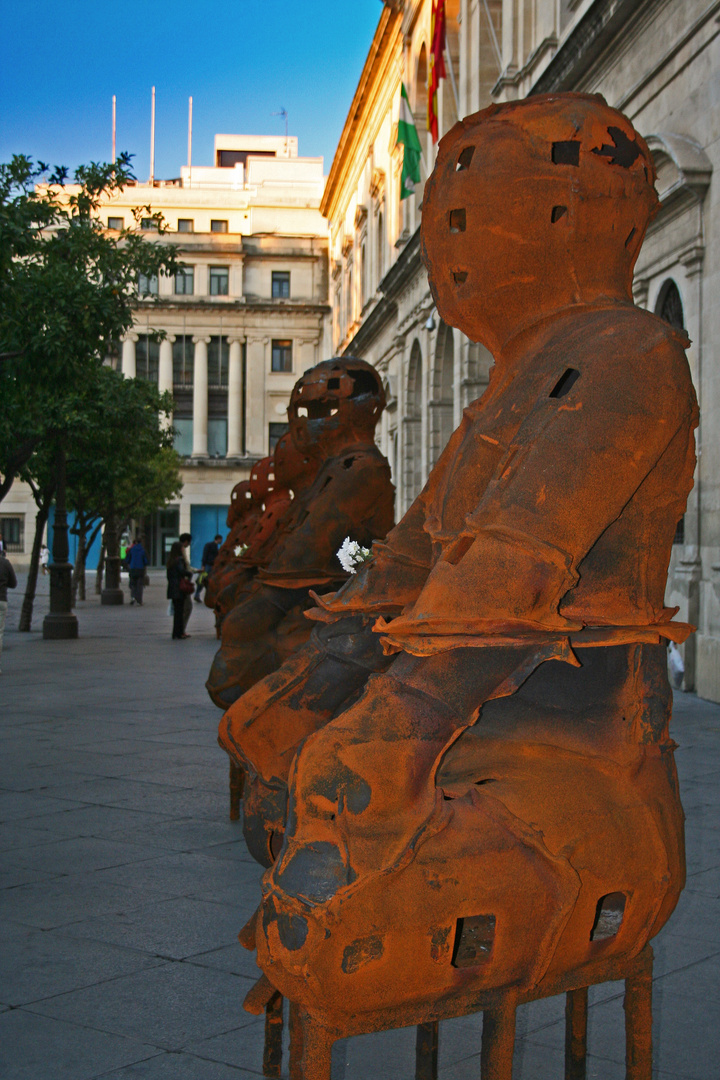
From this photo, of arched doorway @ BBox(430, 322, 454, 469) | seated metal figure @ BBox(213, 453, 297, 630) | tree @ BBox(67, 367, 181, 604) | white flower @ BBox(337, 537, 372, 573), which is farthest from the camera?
arched doorway @ BBox(430, 322, 454, 469)

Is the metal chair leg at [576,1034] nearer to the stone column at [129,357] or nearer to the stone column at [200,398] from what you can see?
the stone column at [200,398]

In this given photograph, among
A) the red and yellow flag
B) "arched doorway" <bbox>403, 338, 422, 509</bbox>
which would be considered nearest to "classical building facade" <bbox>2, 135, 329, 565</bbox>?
"arched doorway" <bbox>403, 338, 422, 509</bbox>

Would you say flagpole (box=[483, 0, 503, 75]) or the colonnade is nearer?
flagpole (box=[483, 0, 503, 75])

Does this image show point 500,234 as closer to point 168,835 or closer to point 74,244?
point 168,835

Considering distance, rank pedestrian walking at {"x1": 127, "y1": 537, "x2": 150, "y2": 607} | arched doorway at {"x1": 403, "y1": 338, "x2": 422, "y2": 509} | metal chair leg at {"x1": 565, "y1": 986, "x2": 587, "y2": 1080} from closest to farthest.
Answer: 1. metal chair leg at {"x1": 565, "y1": 986, "x2": 587, "y2": 1080}
2. arched doorway at {"x1": 403, "y1": 338, "x2": 422, "y2": 509}
3. pedestrian walking at {"x1": 127, "y1": 537, "x2": 150, "y2": 607}

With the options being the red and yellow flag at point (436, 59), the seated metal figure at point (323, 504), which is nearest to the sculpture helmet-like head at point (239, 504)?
the seated metal figure at point (323, 504)

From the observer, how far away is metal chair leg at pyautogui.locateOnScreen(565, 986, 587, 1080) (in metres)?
2.05

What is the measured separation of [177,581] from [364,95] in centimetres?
2220

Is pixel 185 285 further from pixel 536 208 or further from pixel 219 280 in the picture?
pixel 536 208

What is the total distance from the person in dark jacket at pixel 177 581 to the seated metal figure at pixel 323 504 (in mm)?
12544

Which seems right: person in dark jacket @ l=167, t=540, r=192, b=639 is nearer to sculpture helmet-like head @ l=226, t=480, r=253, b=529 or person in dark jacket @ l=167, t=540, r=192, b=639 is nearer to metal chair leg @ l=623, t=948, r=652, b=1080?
sculpture helmet-like head @ l=226, t=480, r=253, b=529

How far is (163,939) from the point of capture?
3797 mm

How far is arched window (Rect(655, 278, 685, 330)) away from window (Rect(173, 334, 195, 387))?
4759cm

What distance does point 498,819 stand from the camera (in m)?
1.57
